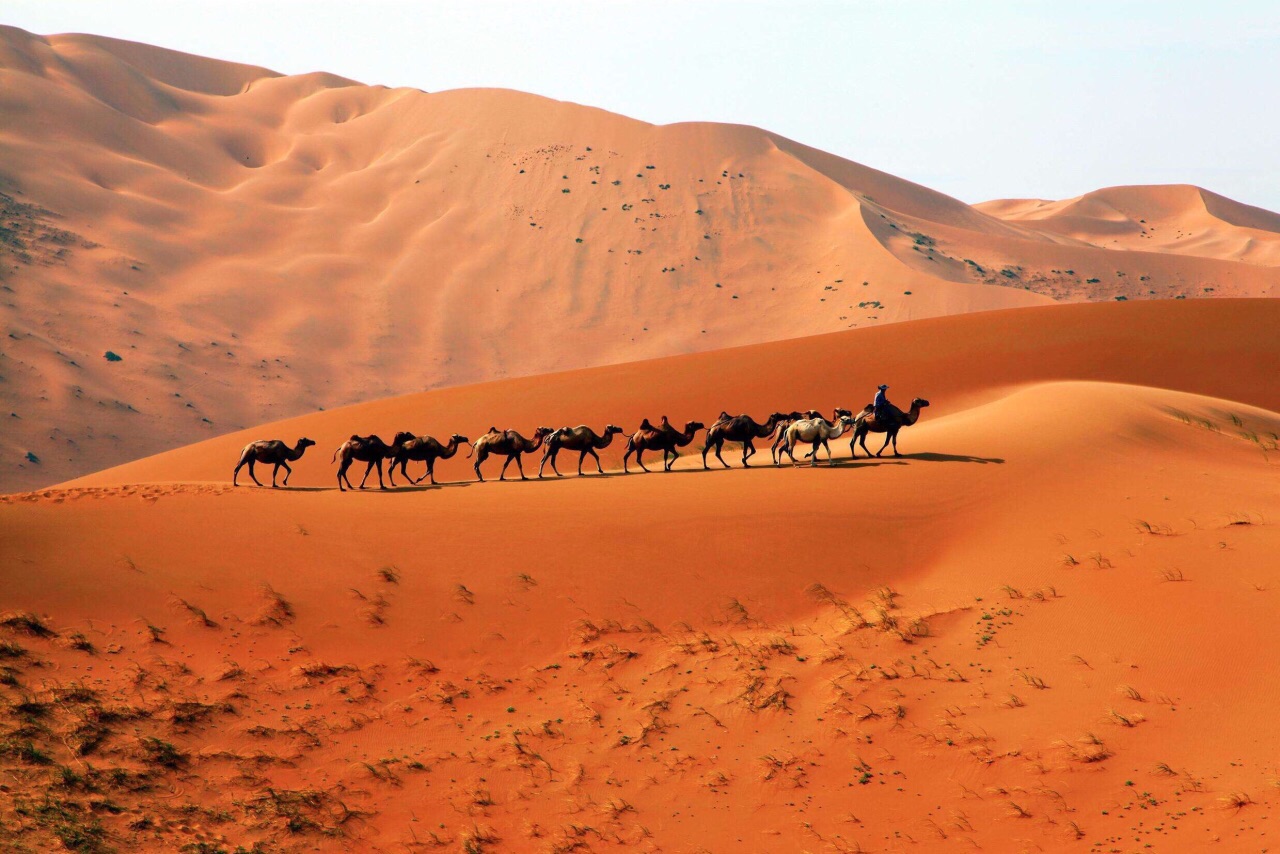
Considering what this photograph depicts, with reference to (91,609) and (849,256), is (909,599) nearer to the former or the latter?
(91,609)

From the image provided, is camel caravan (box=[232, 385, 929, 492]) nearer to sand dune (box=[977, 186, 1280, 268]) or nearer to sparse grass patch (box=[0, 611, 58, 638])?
sparse grass patch (box=[0, 611, 58, 638])

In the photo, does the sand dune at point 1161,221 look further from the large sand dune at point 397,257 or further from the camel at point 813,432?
the camel at point 813,432

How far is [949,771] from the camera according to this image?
1108 centimetres

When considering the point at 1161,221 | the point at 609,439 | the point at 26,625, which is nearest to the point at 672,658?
the point at 26,625

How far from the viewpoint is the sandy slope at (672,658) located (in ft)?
34.8

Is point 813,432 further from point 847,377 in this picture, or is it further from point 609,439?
point 847,377

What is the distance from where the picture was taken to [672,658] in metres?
13.8

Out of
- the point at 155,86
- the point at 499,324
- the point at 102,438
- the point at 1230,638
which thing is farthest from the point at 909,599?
the point at 155,86

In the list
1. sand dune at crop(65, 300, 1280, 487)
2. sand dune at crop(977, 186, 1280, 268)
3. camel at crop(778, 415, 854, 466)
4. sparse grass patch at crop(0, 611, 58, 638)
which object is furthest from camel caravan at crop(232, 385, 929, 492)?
sand dune at crop(977, 186, 1280, 268)

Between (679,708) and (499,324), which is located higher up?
(499,324)

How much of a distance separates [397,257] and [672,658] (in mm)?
76673

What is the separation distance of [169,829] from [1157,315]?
127 feet

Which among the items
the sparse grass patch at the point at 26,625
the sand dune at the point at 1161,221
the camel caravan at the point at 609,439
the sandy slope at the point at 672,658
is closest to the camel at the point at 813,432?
the camel caravan at the point at 609,439

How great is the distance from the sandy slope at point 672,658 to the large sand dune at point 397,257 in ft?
141
